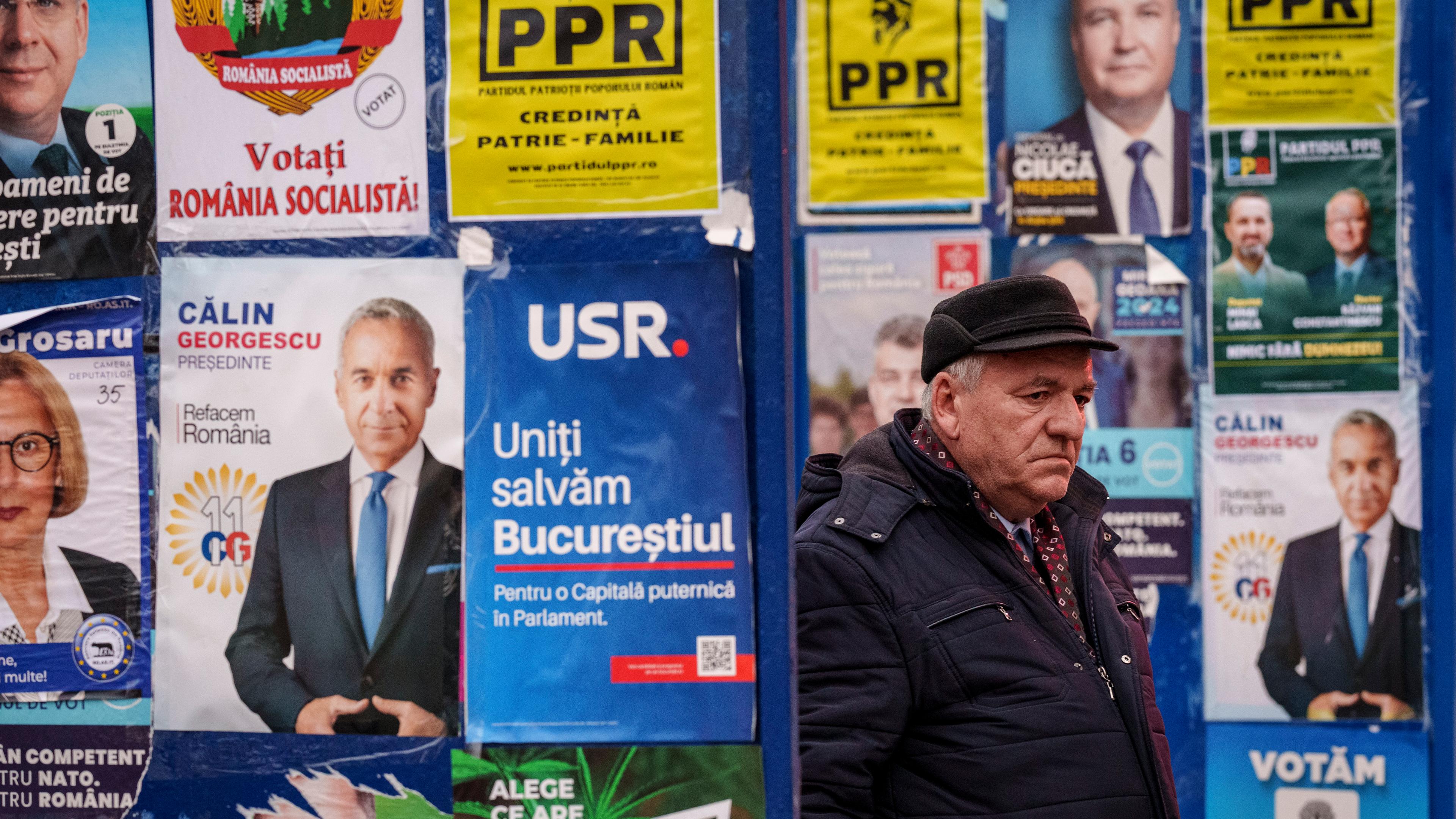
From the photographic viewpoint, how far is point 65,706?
55.0 inches

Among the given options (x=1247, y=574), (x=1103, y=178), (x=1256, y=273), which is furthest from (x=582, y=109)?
(x=1247, y=574)

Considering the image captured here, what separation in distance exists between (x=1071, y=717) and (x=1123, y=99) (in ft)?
7.80

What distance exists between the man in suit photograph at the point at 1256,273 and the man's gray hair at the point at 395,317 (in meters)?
2.88

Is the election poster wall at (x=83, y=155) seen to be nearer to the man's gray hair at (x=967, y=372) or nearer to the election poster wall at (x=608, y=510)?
the election poster wall at (x=608, y=510)

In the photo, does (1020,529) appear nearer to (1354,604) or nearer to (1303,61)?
(1354,604)

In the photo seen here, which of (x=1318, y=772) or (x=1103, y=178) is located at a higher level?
(x=1103, y=178)

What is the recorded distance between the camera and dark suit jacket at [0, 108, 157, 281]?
4.53 feet

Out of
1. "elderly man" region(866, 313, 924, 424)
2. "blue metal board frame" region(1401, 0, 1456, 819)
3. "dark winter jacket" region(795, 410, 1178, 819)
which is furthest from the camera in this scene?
"elderly man" region(866, 313, 924, 424)

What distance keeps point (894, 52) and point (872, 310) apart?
31.5 inches

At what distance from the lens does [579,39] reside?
1328mm

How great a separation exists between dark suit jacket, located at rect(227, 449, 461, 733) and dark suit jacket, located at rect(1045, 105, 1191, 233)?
107 inches

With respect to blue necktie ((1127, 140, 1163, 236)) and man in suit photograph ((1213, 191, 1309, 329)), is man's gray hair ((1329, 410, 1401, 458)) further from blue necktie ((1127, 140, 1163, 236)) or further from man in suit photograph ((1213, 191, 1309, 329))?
blue necktie ((1127, 140, 1163, 236))

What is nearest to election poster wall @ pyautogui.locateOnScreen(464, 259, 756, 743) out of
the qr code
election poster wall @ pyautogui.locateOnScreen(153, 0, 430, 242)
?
the qr code

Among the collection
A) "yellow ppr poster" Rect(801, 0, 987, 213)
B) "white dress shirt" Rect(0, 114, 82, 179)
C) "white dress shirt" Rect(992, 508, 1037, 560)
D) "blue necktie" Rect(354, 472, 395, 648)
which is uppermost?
"yellow ppr poster" Rect(801, 0, 987, 213)
